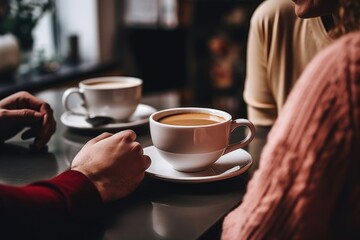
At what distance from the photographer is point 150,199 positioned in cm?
71

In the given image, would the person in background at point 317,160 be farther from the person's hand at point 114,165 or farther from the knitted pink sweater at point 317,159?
the person's hand at point 114,165

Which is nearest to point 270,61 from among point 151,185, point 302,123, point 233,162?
point 233,162

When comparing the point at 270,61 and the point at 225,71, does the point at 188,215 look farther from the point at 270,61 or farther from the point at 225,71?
the point at 225,71

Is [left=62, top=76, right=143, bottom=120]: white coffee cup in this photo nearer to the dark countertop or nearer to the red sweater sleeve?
the red sweater sleeve

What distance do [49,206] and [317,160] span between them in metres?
0.35

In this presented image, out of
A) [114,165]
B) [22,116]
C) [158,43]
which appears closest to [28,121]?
[22,116]

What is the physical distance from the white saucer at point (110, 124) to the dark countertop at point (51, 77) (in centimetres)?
115

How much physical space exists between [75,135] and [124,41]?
7.95 feet

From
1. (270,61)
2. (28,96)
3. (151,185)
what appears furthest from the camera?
(270,61)

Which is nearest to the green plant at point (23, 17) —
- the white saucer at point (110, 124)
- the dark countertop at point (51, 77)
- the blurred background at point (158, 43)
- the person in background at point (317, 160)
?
the blurred background at point (158, 43)

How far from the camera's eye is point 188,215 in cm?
66

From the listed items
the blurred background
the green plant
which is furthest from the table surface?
the blurred background

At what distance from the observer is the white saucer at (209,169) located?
0.75 meters

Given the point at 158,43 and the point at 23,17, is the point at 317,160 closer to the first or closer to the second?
the point at 23,17
